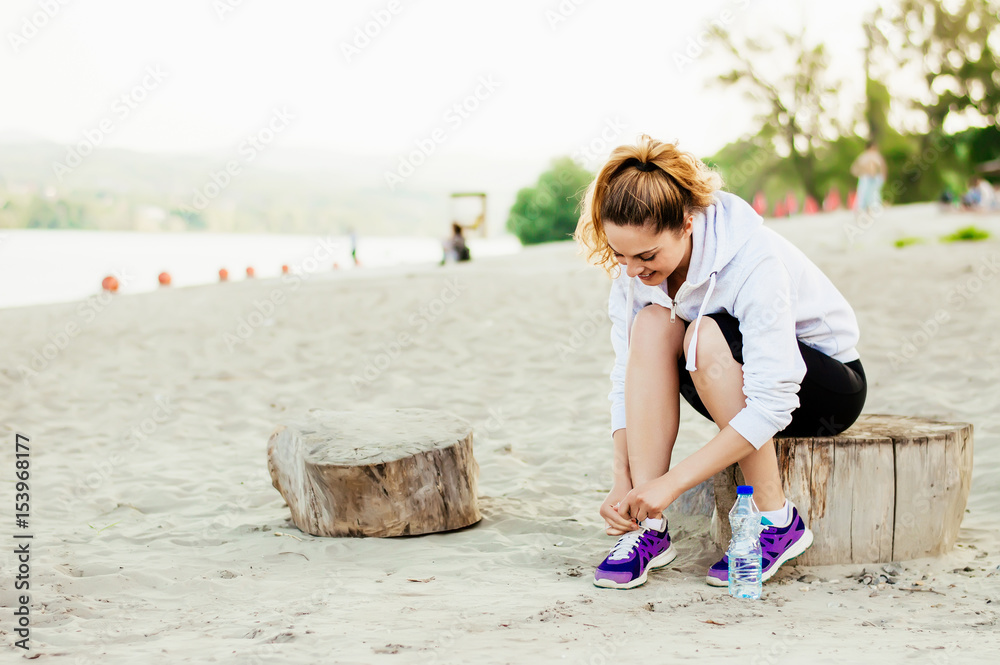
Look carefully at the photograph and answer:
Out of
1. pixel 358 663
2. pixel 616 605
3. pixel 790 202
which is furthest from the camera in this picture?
pixel 790 202

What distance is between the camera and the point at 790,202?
23562 millimetres

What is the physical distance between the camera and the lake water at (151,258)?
472 inches

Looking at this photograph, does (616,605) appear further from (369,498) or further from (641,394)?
(369,498)

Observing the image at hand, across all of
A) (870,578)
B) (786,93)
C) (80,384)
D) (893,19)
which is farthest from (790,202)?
(870,578)

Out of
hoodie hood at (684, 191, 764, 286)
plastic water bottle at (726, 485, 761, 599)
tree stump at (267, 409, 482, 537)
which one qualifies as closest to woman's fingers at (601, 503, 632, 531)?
plastic water bottle at (726, 485, 761, 599)

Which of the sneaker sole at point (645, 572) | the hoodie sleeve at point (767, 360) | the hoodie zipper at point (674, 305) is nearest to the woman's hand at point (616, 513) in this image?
the sneaker sole at point (645, 572)

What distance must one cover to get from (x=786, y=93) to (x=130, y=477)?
86.5ft

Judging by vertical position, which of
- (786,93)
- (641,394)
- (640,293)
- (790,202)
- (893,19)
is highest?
(893,19)

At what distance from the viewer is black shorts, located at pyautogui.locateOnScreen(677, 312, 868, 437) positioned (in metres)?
2.34

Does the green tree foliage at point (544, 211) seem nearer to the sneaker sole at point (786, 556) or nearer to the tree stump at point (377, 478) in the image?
the tree stump at point (377, 478)

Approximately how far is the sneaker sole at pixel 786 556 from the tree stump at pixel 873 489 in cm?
7

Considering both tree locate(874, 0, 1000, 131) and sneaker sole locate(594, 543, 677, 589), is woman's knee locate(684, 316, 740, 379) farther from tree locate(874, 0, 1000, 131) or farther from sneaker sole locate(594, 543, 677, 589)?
tree locate(874, 0, 1000, 131)

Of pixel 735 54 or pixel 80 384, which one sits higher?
pixel 735 54

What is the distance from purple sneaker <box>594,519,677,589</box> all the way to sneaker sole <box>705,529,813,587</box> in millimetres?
171
